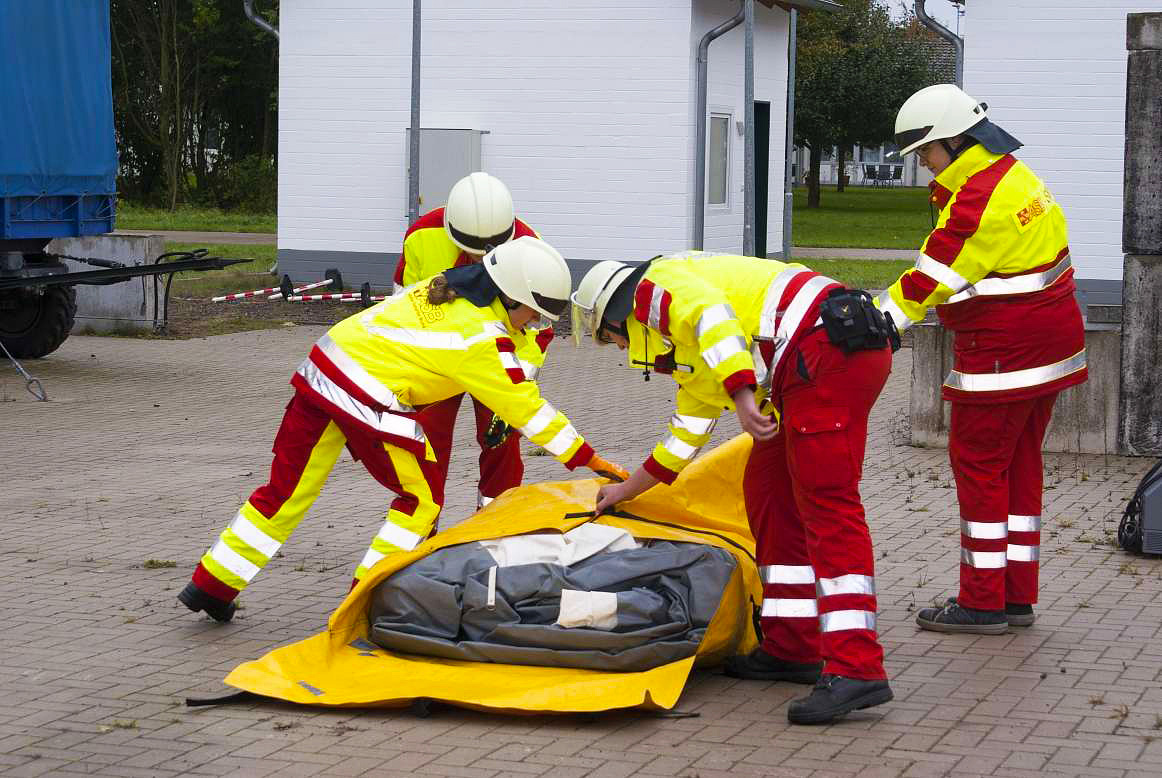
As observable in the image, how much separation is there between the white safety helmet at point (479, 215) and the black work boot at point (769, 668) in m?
2.36

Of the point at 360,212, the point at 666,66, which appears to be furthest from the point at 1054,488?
the point at 360,212

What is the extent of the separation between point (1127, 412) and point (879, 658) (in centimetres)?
589

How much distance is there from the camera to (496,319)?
6.15 m

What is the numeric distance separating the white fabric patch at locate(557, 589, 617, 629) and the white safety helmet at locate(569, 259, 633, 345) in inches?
35.1

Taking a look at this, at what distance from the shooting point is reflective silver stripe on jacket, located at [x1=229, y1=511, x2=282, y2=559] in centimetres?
641

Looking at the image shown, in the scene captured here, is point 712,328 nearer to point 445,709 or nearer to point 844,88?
point 445,709

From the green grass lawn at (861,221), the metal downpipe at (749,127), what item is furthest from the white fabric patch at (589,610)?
the green grass lawn at (861,221)

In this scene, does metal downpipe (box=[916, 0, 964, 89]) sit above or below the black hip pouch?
above

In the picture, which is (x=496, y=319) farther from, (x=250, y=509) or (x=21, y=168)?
(x=21, y=168)

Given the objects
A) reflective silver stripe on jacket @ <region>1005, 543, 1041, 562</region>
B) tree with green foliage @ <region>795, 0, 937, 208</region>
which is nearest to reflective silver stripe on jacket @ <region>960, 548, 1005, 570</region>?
reflective silver stripe on jacket @ <region>1005, 543, 1041, 562</region>

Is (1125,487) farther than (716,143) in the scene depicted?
No

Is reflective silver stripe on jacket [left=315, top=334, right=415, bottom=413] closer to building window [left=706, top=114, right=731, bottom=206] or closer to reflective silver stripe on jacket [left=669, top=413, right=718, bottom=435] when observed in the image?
reflective silver stripe on jacket [left=669, top=413, right=718, bottom=435]

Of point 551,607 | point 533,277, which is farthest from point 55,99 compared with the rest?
point 551,607

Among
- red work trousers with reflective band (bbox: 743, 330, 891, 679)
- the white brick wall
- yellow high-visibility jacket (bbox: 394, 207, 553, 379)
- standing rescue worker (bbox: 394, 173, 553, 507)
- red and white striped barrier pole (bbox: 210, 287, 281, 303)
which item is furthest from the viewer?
red and white striped barrier pole (bbox: 210, 287, 281, 303)
